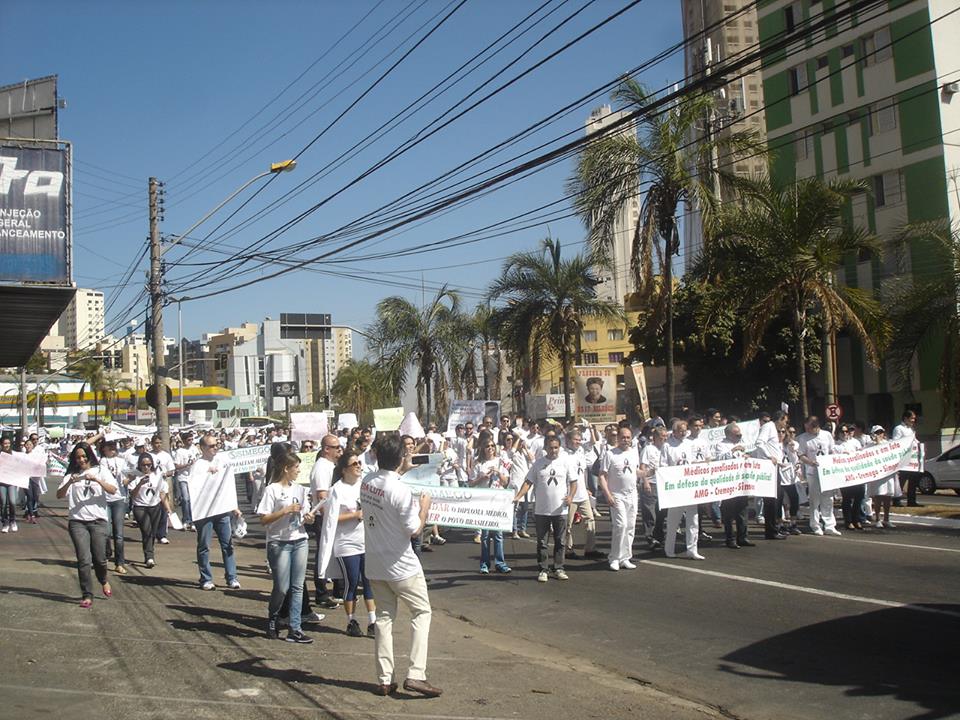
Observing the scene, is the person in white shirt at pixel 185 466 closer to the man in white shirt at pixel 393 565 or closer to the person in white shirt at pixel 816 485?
the person in white shirt at pixel 816 485

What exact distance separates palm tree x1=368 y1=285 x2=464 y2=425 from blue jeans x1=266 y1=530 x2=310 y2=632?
31889mm

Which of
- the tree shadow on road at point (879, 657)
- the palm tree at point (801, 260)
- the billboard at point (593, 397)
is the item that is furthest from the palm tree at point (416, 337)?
the tree shadow on road at point (879, 657)

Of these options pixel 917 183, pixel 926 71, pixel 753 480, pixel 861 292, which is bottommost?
pixel 753 480

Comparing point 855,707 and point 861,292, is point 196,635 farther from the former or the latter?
point 861,292

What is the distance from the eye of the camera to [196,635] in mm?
8984

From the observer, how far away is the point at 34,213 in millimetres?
16141

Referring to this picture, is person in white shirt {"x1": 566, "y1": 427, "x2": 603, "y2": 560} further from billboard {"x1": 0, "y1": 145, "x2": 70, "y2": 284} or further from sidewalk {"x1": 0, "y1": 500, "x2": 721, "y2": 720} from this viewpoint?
billboard {"x1": 0, "y1": 145, "x2": 70, "y2": 284}

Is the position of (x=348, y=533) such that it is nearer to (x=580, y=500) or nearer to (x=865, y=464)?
(x=580, y=500)

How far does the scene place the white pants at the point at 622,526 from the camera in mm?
12758

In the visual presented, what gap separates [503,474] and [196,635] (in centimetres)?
681

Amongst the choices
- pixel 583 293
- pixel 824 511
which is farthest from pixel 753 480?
pixel 583 293

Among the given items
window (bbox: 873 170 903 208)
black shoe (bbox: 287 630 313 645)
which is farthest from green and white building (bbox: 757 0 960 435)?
black shoe (bbox: 287 630 313 645)

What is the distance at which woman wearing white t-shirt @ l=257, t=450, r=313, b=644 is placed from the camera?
8781 mm

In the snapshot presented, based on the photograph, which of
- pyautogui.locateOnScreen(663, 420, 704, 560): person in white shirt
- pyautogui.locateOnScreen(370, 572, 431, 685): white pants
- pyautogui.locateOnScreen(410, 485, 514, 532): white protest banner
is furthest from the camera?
pyautogui.locateOnScreen(663, 420, 704, 560): person in white shirt
